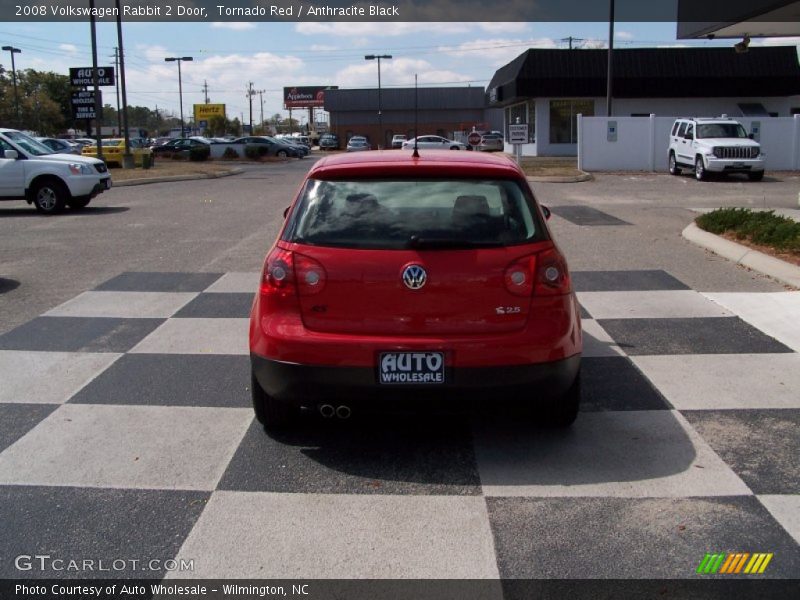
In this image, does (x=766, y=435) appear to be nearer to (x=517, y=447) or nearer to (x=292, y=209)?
(x=517, y=447)

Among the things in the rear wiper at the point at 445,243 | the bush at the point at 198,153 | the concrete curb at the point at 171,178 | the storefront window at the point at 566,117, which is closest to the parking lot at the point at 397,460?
the rear wiper at the point at 445,243

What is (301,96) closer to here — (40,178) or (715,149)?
(715,149)

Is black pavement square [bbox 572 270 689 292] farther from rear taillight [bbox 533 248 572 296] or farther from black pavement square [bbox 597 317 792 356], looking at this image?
rear taillight [bbox 533 248 572 296]

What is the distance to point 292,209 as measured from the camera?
4.88 metres

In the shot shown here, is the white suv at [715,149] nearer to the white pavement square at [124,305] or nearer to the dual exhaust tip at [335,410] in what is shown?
the white pavement square at [124,305]

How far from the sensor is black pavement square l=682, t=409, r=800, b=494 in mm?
4367

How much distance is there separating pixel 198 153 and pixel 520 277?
46566 mm

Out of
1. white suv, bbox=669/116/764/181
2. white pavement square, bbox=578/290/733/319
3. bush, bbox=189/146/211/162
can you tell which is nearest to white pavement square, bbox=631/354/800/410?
white pavement square, bbox=578/290/733/319

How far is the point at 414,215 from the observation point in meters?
4.65

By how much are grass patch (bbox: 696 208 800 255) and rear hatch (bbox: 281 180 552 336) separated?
6.87 metres

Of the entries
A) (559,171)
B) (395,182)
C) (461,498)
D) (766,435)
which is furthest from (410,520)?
(559,171)

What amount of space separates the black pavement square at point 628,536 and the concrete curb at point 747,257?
572cm

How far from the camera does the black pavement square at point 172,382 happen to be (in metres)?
5.67

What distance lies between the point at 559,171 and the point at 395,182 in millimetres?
25422
